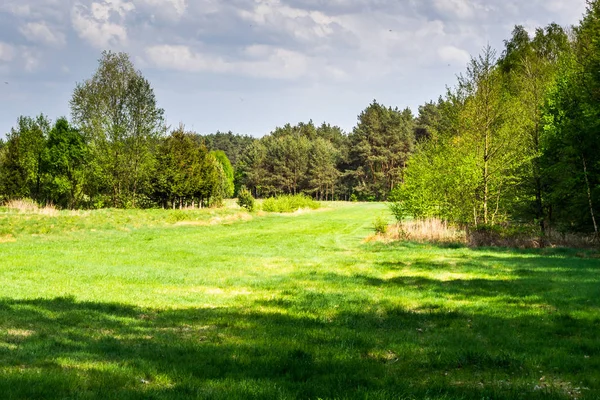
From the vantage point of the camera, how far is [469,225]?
2464 centimetres

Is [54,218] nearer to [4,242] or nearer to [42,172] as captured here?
[4,242]

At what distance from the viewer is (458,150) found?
2545 cm

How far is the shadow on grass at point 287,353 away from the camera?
15.6 ft

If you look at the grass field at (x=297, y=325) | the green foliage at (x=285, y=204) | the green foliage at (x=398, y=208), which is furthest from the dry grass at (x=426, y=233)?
the green foliage at (x=285, y=204)

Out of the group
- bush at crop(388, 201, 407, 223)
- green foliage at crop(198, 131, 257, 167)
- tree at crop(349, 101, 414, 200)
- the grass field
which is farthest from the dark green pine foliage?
green foliage at crop(198, 131, 257, 167)

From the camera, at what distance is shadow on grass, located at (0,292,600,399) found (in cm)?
477

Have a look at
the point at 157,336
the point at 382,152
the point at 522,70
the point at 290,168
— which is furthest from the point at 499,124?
the point at 290,168

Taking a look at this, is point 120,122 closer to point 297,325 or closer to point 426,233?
point 426,233

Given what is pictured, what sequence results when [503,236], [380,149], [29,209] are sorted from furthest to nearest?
1. [380,149]
2. [29,209]
3. [503,236]

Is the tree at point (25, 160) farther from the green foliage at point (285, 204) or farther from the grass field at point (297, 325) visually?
the grass field at point (297, 325)

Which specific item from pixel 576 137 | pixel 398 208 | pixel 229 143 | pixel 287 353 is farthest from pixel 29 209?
pixel 229 143

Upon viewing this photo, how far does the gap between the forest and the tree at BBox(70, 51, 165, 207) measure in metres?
0.10

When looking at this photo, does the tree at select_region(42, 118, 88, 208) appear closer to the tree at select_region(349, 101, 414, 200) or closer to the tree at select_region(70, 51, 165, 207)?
the tree at select_region(70, 51, 165, 207)

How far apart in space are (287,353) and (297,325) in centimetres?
184
